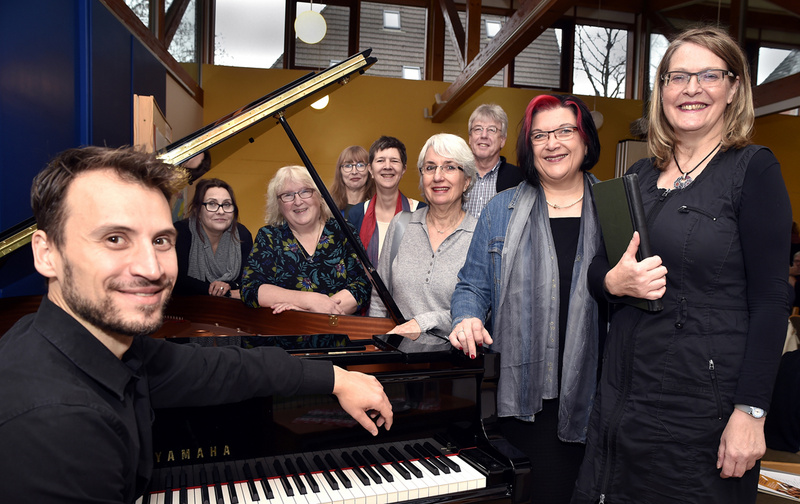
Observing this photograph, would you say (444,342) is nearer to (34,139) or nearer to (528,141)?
(528,141)

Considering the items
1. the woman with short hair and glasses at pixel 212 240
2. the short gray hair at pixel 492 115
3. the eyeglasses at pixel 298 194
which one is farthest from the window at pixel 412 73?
the eyeglasses at pixel 298 194

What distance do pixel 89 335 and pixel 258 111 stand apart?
1.32 metres

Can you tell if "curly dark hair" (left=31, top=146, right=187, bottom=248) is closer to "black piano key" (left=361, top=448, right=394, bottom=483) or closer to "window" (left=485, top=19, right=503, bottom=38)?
"black piano key" (left=361, top=448, right=394, bottom=483)

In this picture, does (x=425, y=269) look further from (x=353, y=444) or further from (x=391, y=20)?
(x=391, y=20)

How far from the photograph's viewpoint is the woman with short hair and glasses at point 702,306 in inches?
51.1

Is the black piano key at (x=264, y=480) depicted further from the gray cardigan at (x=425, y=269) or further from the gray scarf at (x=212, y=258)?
the gray scarf at (x=212, y=258)

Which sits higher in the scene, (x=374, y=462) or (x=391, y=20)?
(x=391, y=20)

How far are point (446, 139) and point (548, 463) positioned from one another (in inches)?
53.9

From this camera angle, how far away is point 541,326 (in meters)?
1.78

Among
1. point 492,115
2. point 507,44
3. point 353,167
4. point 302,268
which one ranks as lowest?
point 302,268

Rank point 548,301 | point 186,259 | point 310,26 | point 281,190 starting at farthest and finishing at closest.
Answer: point 310,26 < point 186,259 < point 281,190 < point 548,301

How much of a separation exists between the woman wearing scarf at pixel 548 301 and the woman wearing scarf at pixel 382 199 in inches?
61.3

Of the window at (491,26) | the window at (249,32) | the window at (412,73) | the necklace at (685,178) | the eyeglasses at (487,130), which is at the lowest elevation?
the necklace at (685,178)

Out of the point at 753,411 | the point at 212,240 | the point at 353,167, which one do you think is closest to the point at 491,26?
the point at 353,167
